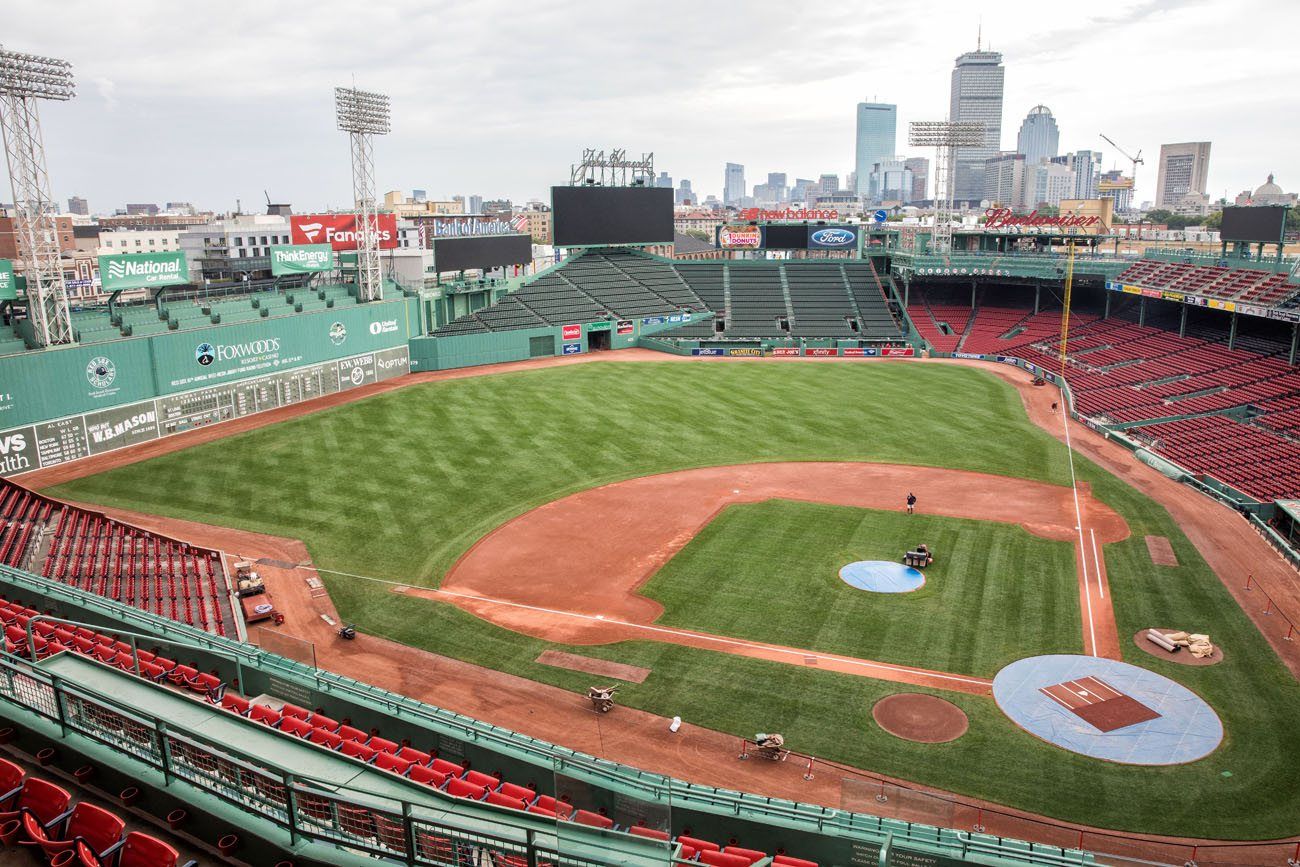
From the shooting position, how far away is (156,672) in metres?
16.3

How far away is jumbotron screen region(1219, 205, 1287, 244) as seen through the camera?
60281 mm

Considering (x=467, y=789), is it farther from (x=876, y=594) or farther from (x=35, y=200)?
(x=35, y=200)

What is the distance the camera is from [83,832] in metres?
9.26

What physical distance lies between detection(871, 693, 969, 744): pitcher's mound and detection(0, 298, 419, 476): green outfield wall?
38.2 metres

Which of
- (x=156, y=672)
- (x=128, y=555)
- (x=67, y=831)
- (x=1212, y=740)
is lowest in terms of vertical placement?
(x=1212, y=740)

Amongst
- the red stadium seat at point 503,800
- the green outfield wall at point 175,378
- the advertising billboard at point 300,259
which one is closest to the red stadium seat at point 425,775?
the red stadium seat at point 503,800

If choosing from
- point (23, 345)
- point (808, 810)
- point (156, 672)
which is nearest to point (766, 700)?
point (808, 810)

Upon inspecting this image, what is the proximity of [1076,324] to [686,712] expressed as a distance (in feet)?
216

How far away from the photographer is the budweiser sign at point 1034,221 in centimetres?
A: 7994

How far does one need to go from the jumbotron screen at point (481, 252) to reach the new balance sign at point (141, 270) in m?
22.2

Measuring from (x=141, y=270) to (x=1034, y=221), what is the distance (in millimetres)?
74204

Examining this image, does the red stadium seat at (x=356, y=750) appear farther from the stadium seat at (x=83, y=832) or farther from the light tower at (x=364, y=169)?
the light tower at (x=364, y=169)

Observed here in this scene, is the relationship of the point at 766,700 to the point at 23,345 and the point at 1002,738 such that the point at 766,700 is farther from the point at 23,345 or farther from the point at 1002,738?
the point at 23,345

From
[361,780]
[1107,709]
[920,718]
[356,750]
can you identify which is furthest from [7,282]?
[1107,709]
